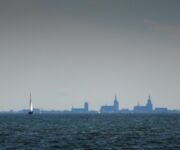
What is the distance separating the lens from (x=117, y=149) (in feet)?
292

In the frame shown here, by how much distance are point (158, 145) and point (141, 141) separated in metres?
9.51

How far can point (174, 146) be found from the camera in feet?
304

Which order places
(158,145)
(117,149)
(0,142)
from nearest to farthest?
(117,149)
(158,145)
(0,142)

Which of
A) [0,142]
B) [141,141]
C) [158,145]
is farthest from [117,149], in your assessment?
[0,142]

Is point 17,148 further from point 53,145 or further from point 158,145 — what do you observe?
point 158,145

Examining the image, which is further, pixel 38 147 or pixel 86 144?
pixel 86 144

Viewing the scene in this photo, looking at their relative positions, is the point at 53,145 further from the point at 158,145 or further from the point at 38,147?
the point at 158,145

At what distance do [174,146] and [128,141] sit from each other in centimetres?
1439

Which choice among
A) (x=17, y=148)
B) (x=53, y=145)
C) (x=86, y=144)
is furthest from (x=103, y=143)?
(x=17, y=148)

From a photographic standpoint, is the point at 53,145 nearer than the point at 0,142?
Yes

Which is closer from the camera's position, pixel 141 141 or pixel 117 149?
pixel 117 149

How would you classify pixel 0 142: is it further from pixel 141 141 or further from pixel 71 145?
pixel 141 141

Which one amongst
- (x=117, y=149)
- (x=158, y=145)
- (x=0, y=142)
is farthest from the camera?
(x=0, y=142)

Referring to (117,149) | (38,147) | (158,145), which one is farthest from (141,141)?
(38,147)
